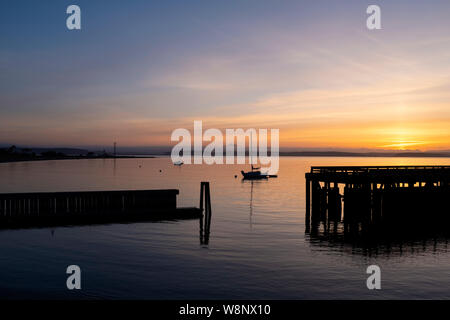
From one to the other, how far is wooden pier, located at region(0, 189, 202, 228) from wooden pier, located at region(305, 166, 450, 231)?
12568 millimetres

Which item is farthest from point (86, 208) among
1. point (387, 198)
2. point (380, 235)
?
point (387, 198)

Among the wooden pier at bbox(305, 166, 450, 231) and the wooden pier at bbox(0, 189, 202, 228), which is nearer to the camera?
the wooden pier at bbox(0, 189, 202, 228)

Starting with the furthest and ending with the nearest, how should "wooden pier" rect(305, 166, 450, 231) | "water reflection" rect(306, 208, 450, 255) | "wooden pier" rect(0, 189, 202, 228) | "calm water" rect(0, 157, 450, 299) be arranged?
1. "wooden pier" rect(305, 166, 450, 231)
2. "wooden pier" rect(0, 189, 202, 228)
3. "water reflection" rect(306, 208, 450, 255)
4. "calm water" rect(0, 157, 450, 299)

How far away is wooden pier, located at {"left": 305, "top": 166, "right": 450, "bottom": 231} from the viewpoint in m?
36.2

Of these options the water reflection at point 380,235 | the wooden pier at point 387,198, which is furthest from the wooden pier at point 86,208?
the wooden pier at point 387,198

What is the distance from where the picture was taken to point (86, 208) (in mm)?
34438

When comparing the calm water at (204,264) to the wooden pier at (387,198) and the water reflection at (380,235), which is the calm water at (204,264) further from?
the wooden pier at (387,198)

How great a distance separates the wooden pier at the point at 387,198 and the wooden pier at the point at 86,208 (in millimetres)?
12568

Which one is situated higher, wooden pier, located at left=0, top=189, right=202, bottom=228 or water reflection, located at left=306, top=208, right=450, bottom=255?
wooden pier, located at left=0, top=189, right=202, bottom=228

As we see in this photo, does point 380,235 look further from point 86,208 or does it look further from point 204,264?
point 86,208

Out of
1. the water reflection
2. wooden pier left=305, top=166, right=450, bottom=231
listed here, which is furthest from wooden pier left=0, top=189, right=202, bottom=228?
wooden pier left=305, top=166, right=450, bottom=231

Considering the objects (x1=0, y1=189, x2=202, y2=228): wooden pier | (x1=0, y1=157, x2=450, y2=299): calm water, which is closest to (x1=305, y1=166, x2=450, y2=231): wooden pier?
(x1=0, y1=157, x2=450, y2=299): calm water

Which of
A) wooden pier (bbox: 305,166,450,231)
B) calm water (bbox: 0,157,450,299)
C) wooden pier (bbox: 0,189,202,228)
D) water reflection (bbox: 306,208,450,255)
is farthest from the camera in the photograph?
wooden pier (bbox: 305,166,450,231)

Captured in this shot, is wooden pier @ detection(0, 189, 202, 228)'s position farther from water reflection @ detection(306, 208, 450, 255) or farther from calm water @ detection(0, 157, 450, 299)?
water reflection @ detection(306, 208, 450, 255)
